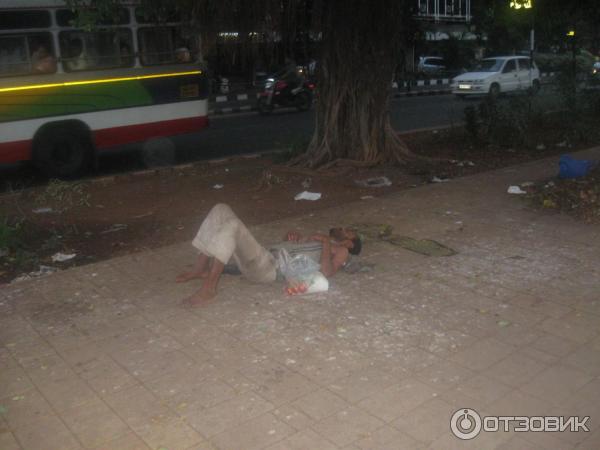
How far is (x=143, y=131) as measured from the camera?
11.7m

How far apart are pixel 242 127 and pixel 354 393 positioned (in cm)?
1527

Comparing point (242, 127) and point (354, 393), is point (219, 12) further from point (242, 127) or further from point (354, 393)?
point (242, 127)

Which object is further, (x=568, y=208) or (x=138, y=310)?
(x=568, y=208)

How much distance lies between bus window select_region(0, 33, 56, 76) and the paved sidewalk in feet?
16.2

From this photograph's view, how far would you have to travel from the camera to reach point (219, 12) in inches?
371

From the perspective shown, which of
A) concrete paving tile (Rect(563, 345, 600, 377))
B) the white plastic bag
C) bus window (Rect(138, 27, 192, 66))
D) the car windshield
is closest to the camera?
concrete paving tile (Rect(563, 345, 600, 377))

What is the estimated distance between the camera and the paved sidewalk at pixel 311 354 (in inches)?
144

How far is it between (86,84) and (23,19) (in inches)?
52.1

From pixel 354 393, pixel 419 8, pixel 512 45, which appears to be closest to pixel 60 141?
pixel 419 8

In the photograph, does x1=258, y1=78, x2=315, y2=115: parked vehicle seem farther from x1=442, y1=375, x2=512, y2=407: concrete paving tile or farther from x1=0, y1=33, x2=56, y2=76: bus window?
x1=442, y1=375, x2=512, y2=407: concrete paving tile

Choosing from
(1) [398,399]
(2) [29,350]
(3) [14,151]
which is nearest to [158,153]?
(3) [14,151]

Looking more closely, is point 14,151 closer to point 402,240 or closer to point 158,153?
point 158,153

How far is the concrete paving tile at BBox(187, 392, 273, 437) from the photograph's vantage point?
12.0ft

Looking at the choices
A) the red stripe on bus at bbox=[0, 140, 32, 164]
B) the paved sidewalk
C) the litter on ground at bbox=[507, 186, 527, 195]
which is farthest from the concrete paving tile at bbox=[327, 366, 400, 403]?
the red stripe on bus at bbox=[0, 140, 32, 164]
